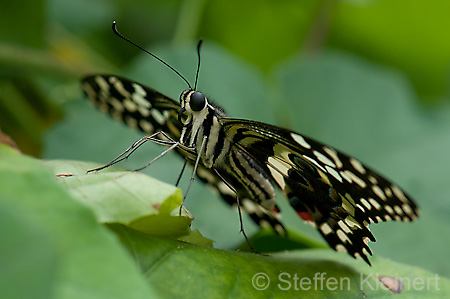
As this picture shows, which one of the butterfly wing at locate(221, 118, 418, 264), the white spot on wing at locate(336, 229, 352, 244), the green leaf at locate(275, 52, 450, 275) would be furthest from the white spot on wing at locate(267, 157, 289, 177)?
the green leaf at locate(275, 52, 450, 275)

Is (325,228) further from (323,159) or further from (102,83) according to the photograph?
(102,83)

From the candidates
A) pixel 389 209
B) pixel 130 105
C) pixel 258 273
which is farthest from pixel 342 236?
pixel 130 105

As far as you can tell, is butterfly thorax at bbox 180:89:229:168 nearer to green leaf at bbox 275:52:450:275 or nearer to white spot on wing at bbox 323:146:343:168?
white spot on wing at bbox 323:146:343:168

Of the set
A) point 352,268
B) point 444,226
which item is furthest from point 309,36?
point 352,268

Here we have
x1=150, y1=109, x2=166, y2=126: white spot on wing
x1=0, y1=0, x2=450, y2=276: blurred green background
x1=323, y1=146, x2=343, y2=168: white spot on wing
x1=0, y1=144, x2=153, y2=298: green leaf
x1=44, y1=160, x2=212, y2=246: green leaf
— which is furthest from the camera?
x1=0, y1=0, x2=450, y2=276: blurred green background

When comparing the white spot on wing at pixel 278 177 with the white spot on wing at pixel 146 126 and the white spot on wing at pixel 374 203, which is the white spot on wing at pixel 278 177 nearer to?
the white spot on wing at pixel 374 203

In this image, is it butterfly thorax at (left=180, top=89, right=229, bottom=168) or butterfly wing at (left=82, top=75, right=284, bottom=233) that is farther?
butterfly wing at (left=82, top=75, right=284, bottom=233)

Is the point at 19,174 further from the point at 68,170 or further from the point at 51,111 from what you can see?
the point at 51,111
